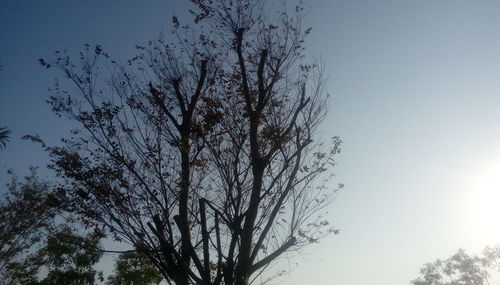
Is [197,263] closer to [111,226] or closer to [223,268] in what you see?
[223,268]

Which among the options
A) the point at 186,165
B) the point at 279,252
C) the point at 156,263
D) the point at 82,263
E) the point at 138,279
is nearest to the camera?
the point at 279,252

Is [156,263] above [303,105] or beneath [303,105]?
beneath

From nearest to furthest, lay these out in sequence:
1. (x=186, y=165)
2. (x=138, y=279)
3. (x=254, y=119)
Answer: (x=254, y=119)
(x=186, y=165)
(x=138, y=279)

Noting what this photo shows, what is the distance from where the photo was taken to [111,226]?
788 centimetres

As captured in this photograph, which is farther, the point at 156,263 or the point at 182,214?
the point at 182,214

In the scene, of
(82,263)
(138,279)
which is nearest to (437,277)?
(138,279)

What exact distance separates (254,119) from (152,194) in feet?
10.6

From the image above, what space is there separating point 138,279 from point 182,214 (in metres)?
17.6

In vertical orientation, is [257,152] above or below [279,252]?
above

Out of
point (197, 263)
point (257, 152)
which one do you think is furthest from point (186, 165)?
point (197, 263)

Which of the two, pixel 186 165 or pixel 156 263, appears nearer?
pixel 156 263

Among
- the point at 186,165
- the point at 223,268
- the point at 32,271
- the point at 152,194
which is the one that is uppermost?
the point at 32,271

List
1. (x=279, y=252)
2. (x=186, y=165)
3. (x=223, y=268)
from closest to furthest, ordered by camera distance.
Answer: (x=223, y=268)
(x=279, y=252)
(x=186, y=165)

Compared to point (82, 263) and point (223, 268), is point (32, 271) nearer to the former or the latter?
point (82, 263)
